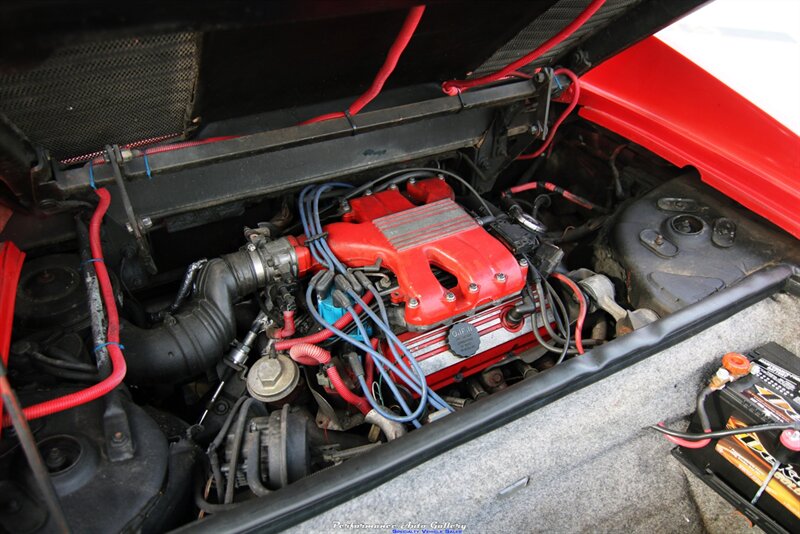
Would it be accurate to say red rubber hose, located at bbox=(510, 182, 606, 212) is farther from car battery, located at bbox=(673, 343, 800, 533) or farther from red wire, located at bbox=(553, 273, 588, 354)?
car battery, located at bbox=(673, 343, 800, 533)

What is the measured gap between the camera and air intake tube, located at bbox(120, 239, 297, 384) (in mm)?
1047

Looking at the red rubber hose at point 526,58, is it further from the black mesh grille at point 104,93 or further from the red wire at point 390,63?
the black mesh grille at point 104,93

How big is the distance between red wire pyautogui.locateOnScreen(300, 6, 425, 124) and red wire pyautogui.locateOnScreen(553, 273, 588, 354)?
630 mm

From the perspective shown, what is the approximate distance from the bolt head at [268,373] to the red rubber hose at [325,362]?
5 centimetres

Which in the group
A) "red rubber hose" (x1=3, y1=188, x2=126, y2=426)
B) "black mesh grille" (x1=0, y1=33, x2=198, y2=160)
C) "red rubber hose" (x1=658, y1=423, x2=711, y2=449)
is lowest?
"red rubber hose" (x1=658, y1=423, x2=711, y2=449)

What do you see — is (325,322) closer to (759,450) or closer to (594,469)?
(594,469)

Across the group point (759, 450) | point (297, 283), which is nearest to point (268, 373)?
point (297, 283)

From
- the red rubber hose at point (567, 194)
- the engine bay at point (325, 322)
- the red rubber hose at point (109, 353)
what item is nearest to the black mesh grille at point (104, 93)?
the red rubber hose at point (109, 353)

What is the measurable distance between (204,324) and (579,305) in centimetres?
85

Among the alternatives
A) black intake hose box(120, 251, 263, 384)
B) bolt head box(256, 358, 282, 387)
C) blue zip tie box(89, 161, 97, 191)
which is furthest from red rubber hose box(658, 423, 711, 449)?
blue zip tie box(89, 161, 97, 191)

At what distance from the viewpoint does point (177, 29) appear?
57 centimetres

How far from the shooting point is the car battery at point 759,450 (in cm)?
98

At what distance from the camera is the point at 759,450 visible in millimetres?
1011

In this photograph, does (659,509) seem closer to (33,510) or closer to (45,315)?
(33,510)
